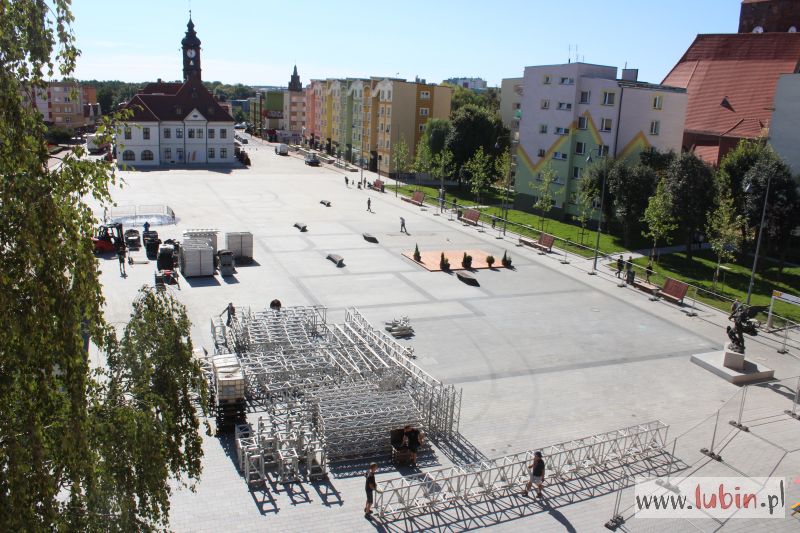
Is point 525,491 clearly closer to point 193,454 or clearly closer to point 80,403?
point 193,454

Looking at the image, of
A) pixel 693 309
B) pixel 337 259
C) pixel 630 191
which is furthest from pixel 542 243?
pixel 337 259

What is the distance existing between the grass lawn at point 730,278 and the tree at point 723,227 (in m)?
0.78

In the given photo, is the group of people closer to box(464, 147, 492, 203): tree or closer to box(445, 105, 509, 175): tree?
box(464, 147, 492, 203): tree

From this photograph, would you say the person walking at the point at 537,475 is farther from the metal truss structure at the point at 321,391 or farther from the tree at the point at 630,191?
the tree at the point at 630,191

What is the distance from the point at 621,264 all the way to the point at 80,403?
105 ft

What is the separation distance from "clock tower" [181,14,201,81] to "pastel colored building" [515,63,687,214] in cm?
5509

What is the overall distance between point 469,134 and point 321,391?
49.3 metres

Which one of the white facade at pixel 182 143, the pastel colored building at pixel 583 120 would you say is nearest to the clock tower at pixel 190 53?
the white facade at pixel 182 143

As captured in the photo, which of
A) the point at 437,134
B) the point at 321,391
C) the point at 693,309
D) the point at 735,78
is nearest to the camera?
the point at 321,391

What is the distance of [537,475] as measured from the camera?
14.7 metres

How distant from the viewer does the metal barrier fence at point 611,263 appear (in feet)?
88.8

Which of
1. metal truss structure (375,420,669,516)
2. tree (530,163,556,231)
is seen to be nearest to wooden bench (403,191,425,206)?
tree (530,163,556,231)

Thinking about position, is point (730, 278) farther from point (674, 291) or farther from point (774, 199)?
point (674, 291)

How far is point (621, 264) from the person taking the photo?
3453 cm
